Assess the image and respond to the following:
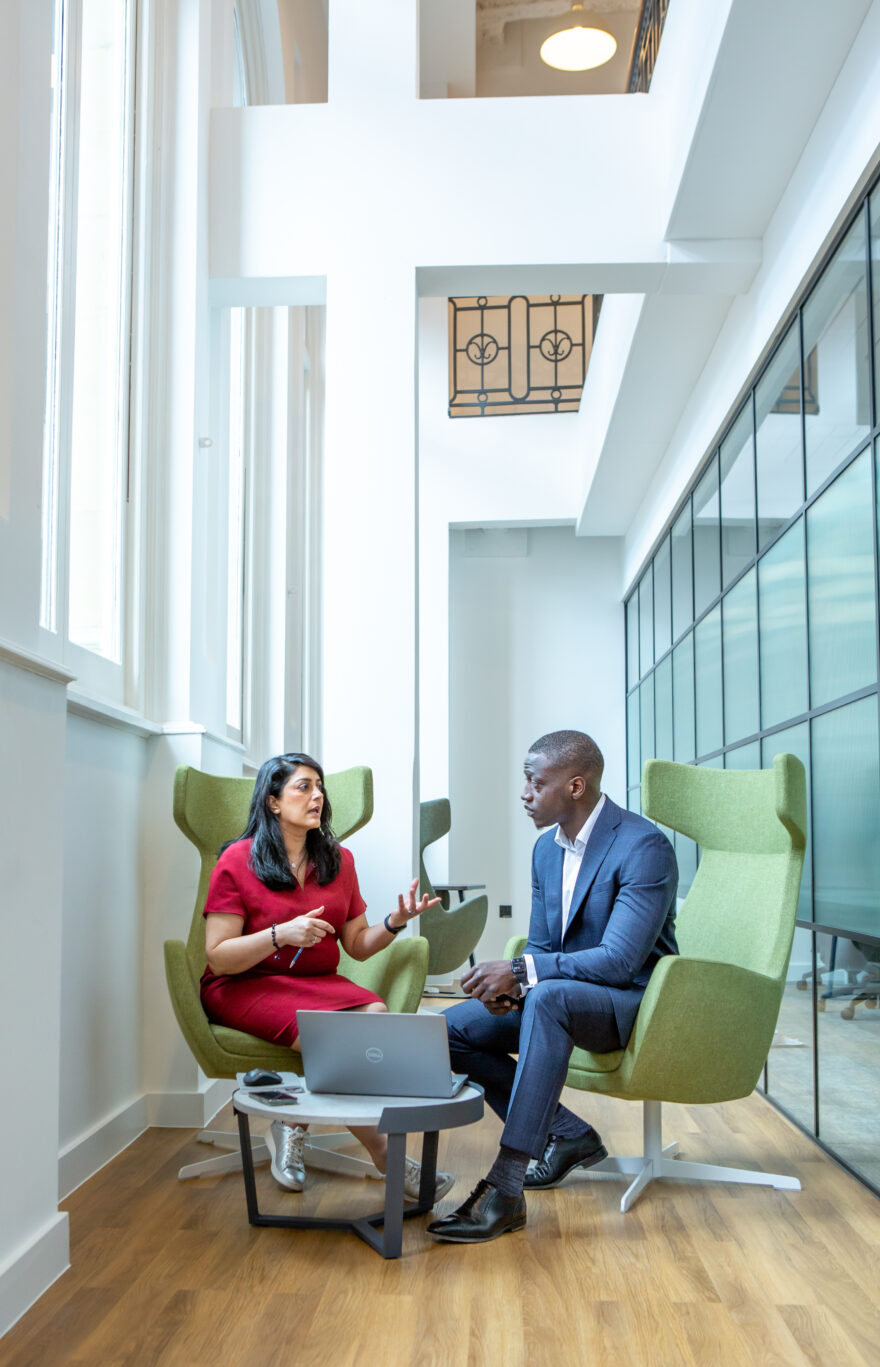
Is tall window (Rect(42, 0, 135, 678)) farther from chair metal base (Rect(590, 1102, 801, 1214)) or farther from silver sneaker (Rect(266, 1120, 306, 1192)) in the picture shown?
chair metal base (Rect(590, 1102, 801, 1214))

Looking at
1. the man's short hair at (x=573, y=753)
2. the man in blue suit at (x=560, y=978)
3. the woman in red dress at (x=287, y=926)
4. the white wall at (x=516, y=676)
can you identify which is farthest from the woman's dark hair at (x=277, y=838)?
the white wall at (x=516, y=676)

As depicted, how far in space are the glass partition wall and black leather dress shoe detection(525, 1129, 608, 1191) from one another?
70 cm

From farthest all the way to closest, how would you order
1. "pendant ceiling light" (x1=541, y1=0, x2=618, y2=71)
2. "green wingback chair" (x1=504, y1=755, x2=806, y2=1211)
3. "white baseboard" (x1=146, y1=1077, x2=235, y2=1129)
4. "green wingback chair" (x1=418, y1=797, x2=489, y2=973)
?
1. "pendant ceiling light" (x1=541, y1=0, x2=618, y2=71)
2. "green wingback chair" (x1=418, y1=797, x2=489, y2=973)
3. "white baseboard" (x1=146, y1=1077, x2=235, y2=1129)
4. "green wingback chair" (x1=504, y1=755, x2=806, y2=1211)


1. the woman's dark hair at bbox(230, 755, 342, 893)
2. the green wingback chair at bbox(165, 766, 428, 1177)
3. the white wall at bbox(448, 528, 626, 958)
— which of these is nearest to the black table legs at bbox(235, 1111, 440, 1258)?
the green wingback chair at bbox(165, 766, 428, 1177)

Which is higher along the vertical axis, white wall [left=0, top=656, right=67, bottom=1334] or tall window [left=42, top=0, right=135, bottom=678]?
tall window [left=42, top=0, right=135, bottom=678]

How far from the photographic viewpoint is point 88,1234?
2652 millimetres

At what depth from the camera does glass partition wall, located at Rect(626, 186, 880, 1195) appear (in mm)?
2975

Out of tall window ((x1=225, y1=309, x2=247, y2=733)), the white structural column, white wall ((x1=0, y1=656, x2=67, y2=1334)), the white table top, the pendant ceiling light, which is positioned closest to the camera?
white wall ((x1=0, y1=656, x2=67, y2=1334))

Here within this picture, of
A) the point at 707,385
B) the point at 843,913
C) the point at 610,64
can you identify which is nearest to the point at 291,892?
the point at 843,913

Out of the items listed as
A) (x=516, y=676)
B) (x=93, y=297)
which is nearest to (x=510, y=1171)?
(x=93, y=297)

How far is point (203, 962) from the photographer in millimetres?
3441

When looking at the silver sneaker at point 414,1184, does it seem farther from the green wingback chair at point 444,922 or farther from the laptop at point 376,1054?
the green wingback chair at point 444,922

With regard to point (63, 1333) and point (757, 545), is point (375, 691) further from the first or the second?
point (63, 1333)

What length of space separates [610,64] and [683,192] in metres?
7.13
